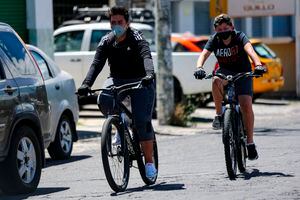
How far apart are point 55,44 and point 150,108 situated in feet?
36.0

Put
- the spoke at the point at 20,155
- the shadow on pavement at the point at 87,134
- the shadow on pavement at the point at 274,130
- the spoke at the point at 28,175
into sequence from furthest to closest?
the shadow on pavement at the point at 87,134 → the shadow on pavement at the point at 274,130 → the spoke at the point at 28,175 → the spoke at the point at 20,155

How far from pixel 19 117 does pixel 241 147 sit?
8.03 ft

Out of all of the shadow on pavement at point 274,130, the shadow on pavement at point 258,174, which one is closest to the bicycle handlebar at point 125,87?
the shadow on pavement at point 258,174

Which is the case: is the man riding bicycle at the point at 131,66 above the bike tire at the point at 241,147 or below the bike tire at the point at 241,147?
above

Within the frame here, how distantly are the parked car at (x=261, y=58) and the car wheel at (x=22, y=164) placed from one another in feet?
35.3

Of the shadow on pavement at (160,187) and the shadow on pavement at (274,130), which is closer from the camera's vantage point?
the shadow on pavement at (160,187)

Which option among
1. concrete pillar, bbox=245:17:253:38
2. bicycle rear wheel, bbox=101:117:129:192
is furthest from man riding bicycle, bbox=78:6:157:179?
concrete pillar, bbox=245:17:253:38

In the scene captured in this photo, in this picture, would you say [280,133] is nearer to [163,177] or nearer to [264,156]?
[264,156]

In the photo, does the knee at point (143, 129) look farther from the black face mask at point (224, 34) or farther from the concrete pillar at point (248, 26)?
the concrete pillar at point (248, 26)

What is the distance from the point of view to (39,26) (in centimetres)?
1769

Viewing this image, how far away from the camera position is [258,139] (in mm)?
14555

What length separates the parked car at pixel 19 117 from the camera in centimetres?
916

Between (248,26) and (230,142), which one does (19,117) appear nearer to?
(230,142)

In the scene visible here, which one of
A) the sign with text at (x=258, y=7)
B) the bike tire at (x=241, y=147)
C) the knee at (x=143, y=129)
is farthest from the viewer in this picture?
the sign with text at (x=258, y=7)
